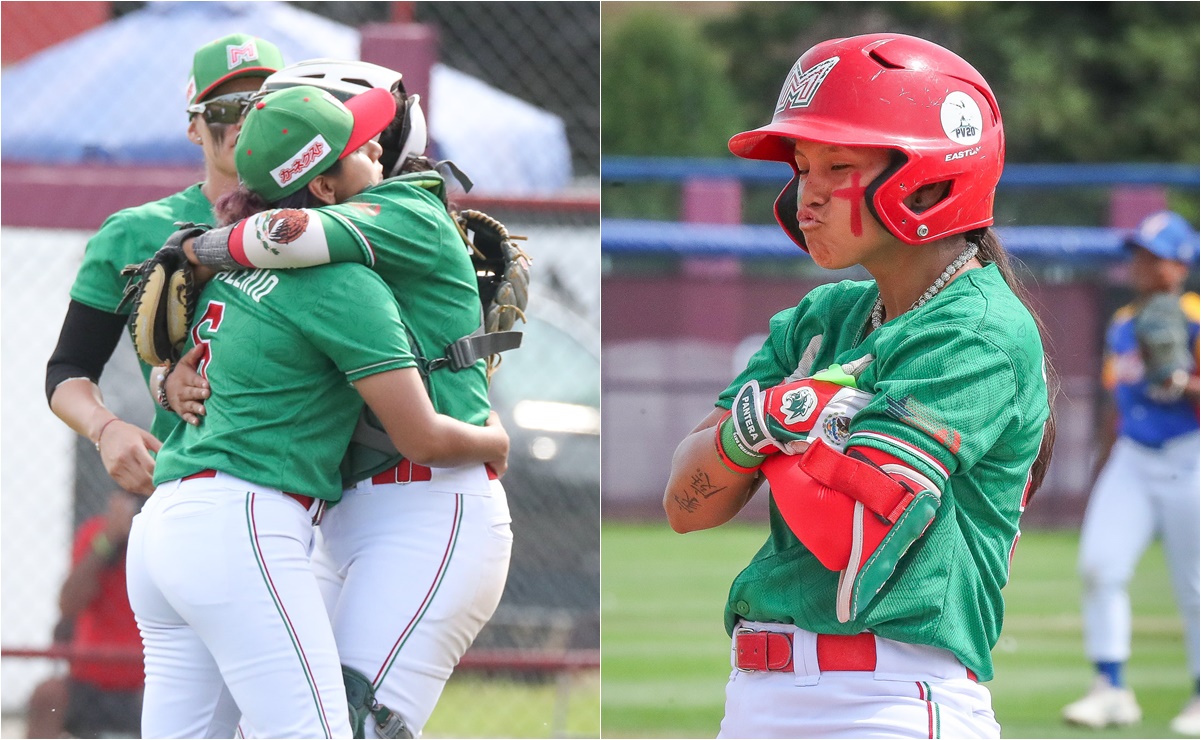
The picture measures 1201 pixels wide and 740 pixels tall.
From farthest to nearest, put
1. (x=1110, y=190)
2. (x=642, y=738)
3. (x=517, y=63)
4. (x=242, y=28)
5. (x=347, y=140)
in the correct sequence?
1. (x=1110, y=190)
2. (x=517, y=63)
3. (x=242, y=28)
4. (x=642, y=738)
5. (x=347, y=140)

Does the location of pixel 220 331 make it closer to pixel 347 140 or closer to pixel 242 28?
pixel 347 140

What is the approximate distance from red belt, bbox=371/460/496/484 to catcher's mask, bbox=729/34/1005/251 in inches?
43.4

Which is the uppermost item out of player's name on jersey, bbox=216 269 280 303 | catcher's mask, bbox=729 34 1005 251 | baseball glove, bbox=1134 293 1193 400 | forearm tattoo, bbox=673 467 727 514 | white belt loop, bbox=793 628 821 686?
catcher's mask, bbox=729 34 1005 251

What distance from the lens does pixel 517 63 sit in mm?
12125

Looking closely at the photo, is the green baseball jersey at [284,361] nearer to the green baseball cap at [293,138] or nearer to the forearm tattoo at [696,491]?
the green baseball cap at [293,138]

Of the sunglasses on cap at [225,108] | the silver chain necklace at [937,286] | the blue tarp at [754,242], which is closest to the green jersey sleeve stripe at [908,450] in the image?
the silver chain necklace at [937,286]

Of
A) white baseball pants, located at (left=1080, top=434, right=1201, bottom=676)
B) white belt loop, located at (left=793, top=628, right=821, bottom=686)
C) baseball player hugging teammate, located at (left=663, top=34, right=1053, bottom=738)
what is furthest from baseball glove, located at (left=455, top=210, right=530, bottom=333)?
white baseball pants, located at (left=1080, top=434, right=1201, bottom=676)

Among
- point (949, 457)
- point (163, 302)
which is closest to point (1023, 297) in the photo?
point (949, 457)

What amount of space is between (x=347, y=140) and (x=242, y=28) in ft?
19.2

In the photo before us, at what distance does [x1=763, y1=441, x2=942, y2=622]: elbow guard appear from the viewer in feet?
6.98

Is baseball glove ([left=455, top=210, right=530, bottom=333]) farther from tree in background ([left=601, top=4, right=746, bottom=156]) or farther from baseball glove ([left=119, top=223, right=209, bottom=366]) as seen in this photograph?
tree in background ([left=601, top=4, right=746, bottom=156])

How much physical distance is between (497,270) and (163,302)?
2.82 feet

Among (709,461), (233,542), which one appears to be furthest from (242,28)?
(709,461)

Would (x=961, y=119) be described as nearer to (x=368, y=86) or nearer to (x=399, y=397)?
(x=399, y=397)
